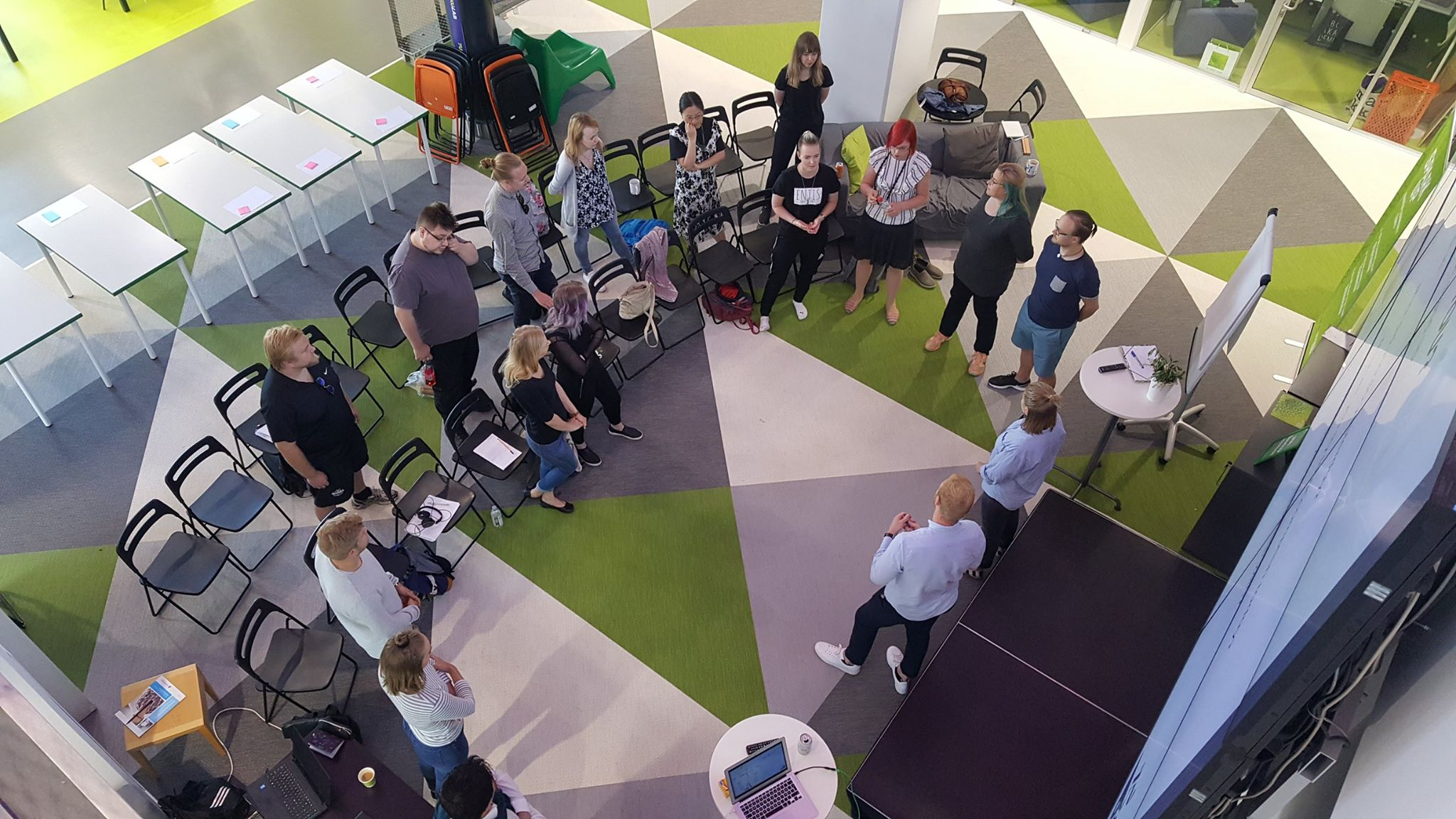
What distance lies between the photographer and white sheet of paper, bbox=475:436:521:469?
610 centimetres

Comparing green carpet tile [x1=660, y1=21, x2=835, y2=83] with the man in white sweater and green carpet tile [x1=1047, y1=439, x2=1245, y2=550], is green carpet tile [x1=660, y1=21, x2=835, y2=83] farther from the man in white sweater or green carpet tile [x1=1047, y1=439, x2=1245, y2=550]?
the man in white sweater

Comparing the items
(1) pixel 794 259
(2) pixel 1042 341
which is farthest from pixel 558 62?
(2) pixel 1042 341

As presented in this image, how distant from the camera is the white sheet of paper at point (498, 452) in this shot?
6.10m

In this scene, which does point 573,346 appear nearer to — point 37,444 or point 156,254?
point 156,254

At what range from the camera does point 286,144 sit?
7.73 meters

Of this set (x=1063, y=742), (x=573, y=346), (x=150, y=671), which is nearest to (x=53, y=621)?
(x=150, y=671)

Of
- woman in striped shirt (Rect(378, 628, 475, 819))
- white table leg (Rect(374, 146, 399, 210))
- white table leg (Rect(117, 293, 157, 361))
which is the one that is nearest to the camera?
woman in striped shirt (Rect(378, 628, 475, 819))

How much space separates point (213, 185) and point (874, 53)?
556cm

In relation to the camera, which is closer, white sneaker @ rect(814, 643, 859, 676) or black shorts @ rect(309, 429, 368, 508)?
white sneaker @ rect(814, 643, 859, 676)

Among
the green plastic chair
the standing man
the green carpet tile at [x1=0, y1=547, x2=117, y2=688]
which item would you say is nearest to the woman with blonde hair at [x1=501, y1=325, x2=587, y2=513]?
the standing man

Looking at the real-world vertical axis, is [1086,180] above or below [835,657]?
above

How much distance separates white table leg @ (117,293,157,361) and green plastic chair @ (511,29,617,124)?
156 inches

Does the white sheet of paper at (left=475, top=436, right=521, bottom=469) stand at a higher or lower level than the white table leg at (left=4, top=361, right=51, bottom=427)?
higher

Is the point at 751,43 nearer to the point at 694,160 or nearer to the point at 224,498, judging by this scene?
the point at 694,160
